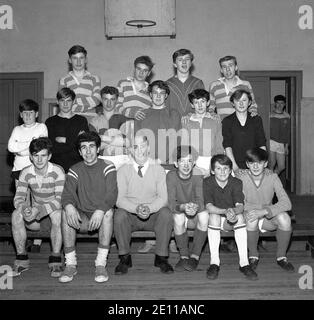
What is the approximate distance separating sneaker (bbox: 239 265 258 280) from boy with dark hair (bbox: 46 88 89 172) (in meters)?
1.79

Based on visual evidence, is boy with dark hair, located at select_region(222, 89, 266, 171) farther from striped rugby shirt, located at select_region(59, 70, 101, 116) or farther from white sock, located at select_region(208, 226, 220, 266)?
striped rugby shirt, located at select_region(59, 70, 101, 116)

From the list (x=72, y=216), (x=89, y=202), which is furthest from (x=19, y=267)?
(x=89, y=202)

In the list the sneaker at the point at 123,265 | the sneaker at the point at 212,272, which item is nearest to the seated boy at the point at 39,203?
the sneaker at the point at 123,265

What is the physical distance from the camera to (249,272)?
12.2 feet

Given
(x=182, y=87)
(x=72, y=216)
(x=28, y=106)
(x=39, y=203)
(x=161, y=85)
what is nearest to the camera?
(x=72, y=216)

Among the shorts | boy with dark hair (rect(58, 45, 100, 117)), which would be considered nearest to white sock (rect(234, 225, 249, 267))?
boy with dark hair (rect(58, 45, 100, 117))

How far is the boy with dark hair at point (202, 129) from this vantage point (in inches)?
168

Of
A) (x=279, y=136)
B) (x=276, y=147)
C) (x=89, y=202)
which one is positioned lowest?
(x=89, y=202)

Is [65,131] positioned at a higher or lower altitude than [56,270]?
higher

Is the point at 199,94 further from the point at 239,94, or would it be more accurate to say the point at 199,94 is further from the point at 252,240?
the point at 252,240

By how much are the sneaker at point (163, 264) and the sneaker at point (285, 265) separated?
0.92 meters

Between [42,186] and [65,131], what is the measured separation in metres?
0.62

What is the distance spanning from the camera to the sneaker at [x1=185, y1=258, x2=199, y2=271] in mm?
3888

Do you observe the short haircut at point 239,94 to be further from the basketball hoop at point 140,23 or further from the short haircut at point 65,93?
the basketball hoop at point 140,23
